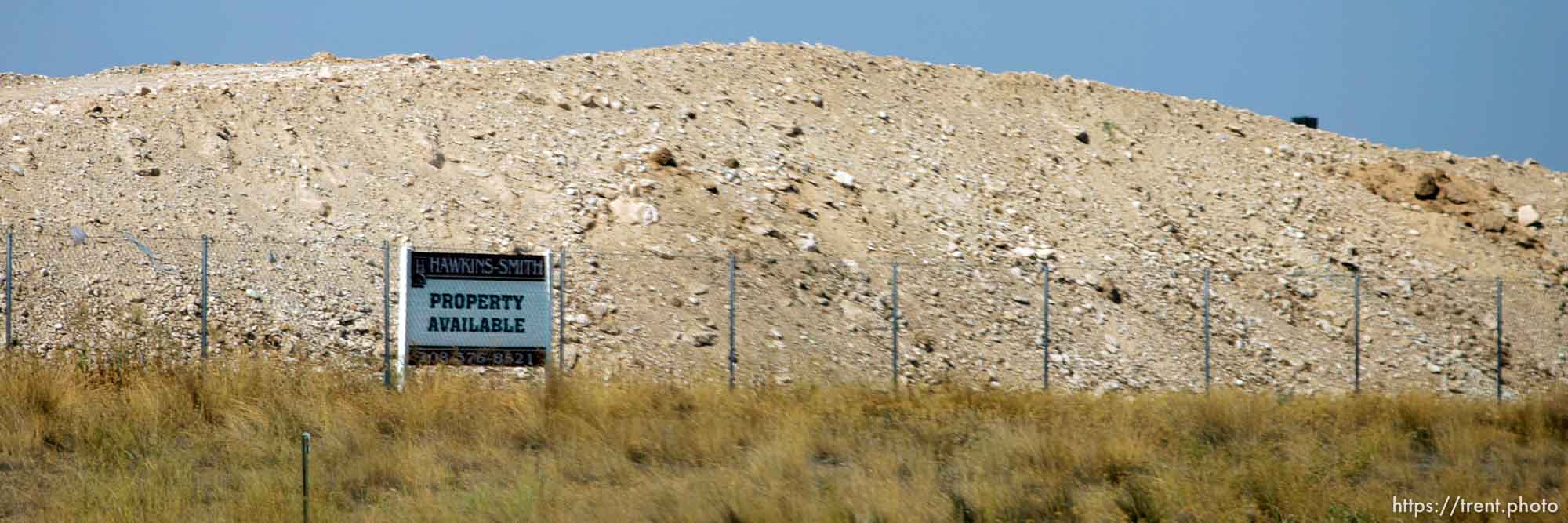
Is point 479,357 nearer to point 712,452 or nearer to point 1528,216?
point 712,452

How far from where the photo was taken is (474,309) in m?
19.4

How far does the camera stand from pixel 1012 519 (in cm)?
1284

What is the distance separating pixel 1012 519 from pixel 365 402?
335 inches

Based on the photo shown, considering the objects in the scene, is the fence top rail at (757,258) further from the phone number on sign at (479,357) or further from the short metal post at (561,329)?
the phone number on sign at (479,357)

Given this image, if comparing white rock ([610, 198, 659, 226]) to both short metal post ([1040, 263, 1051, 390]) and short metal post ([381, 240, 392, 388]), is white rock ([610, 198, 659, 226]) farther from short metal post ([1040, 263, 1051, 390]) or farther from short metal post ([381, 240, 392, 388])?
short metal post ([1040, 263, 1051, 390])

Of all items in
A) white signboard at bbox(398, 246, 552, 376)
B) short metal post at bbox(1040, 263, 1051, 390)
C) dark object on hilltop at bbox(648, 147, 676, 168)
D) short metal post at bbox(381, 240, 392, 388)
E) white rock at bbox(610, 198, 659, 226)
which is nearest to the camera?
white signboard at bbox(398, 246, 552, 376)

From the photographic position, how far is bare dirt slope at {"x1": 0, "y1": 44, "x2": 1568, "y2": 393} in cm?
2481

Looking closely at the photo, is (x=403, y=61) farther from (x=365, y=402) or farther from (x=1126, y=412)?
(x=1126, y=412)

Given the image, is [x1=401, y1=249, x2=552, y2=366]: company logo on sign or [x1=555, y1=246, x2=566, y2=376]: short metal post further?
[x1=555, y1=246, x2=566, y2=376]: short metal post

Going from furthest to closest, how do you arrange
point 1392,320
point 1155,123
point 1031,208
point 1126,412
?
point 1155,123 < point 1031,208 < point 1392,320 < point 1126,412

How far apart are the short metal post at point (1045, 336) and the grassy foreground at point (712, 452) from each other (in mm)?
3653

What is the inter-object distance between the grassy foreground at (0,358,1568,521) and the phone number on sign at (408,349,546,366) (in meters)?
0.38

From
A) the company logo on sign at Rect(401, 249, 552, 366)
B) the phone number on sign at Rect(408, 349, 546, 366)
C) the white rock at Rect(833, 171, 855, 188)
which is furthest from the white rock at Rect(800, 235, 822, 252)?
the phone number on sign at Rect(408, 349, 546, 366)

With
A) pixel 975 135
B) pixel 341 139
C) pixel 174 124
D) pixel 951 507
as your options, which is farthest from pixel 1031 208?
pixel 951 507
